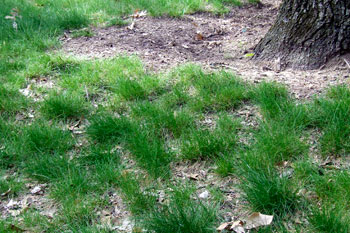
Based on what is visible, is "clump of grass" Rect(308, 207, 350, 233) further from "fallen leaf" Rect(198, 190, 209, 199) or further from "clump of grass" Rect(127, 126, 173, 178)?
"clump of grass" Rect(127, 126, 173, 178)

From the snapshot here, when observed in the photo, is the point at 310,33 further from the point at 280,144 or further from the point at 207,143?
the point at 207,143

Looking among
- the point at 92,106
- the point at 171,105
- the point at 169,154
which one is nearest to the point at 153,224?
the point at 169,154

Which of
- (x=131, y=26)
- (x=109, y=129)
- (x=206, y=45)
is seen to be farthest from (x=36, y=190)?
(x=131, y=26)

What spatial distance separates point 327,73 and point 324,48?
268mm

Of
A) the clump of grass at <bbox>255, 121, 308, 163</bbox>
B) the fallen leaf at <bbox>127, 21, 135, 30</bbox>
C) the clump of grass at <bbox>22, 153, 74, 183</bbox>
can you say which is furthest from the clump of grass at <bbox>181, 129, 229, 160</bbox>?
the fallen leaf at <bbox>127, 21, 135, 30</bbox>

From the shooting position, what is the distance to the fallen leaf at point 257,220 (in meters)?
2.37

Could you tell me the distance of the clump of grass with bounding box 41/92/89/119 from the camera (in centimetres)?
376

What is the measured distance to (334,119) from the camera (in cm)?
305

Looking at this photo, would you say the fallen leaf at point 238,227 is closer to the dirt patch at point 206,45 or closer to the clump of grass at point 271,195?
the clump of grass at point 271,195

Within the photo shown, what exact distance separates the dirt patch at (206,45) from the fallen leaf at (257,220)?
1506mm

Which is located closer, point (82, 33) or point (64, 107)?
point (64, 107)

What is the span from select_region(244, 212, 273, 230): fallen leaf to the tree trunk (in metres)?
2.11

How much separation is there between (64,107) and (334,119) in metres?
2.35

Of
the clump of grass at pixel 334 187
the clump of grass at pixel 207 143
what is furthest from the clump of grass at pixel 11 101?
the clump of grass at pixel 334 187
